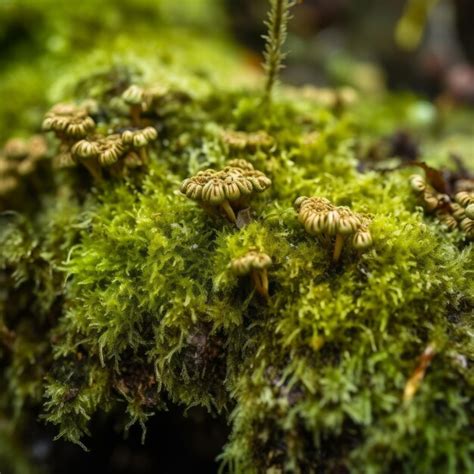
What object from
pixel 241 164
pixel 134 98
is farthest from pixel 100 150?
pixel 241 164

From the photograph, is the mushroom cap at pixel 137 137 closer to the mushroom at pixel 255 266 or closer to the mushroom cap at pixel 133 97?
the mushroom cap at pixel 133 97

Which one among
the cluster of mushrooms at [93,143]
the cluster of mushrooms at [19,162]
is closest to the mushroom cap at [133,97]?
the cluster of mushrooms at [93,143]

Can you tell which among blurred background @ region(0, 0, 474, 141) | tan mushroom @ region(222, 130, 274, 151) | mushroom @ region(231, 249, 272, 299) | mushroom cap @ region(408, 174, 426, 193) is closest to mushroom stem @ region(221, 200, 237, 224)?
A: mushroom @ region(231, 249, 272, 299)

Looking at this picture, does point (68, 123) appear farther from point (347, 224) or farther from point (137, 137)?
point (347, 224)

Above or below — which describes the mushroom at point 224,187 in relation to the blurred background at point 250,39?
below

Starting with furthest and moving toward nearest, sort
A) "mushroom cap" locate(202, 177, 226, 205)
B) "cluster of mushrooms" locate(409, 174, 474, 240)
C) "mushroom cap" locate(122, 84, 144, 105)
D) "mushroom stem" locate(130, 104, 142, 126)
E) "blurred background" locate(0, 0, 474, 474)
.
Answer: "blurred background" locate(0, 0, 474, 474) → "mushroom stem" locate(130, 104, 142, 126) → "mushroom cap" locate(122, 84, 144, 105) → "cluster of mushrooms" locate(409, 174, 474, 240) → "mushroom cap" locate(202, 177, 226, 205)

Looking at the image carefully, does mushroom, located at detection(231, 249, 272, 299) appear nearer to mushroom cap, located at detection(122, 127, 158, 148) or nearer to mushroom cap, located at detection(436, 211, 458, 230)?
mushroom cap, located at detection(122, 127, 158, 148)

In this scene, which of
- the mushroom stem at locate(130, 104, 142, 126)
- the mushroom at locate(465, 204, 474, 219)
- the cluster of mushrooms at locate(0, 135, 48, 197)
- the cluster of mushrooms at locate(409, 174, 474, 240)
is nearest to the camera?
the mushroom at locate(465, 204, 474, 219)
